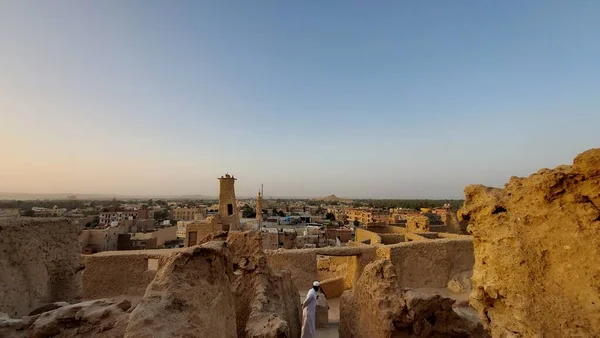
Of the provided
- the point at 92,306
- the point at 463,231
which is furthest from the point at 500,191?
the point at 463,231

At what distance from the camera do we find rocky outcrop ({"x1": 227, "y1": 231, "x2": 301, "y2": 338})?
4.50m

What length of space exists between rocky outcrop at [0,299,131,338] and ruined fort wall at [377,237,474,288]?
10353 mm

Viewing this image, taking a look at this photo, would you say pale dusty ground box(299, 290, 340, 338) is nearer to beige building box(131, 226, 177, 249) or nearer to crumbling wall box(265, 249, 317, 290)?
crumbling wall box(265, 249, 317, 290)

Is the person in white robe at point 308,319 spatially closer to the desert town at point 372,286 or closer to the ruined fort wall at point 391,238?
the desert town at point 372,286

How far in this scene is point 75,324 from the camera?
379 centimetres

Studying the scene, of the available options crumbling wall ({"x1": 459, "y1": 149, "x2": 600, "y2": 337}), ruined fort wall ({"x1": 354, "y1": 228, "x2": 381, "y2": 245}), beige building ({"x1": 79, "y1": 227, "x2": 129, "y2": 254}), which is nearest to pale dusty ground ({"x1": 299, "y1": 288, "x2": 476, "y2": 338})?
crumbling wall ({"x1": 459, "y1": 149, "x2": 600, "y2": 337})

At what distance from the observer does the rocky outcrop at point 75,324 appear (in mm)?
3646

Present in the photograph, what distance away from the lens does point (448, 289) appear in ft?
41.9

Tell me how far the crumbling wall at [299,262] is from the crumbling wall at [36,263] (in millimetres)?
6271

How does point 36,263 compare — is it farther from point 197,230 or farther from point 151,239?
point 151,239

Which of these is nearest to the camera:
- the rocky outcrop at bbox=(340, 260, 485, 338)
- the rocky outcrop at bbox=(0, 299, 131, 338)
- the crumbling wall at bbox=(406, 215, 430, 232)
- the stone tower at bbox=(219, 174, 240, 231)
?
the rocky outcrop at bbox=(0, 299, 131, 338)

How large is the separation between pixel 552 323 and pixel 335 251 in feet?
29.0

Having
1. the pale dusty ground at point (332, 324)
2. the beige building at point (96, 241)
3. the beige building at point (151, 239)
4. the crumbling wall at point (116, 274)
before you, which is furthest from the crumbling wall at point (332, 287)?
the beige building at point (151, 239)

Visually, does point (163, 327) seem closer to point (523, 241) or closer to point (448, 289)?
point (523, 241)
